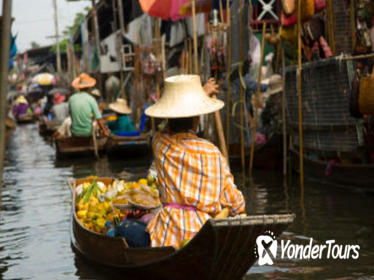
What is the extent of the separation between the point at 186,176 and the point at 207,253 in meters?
0.55

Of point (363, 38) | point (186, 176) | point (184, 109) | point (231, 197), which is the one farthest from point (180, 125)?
point (363, 38)

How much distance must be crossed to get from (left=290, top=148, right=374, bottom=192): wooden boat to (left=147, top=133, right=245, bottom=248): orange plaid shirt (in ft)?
14.1

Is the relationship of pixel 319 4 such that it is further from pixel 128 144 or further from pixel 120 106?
pixel 120 106

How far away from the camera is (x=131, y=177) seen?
1247cm

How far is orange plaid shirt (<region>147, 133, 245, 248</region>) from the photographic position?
4781 mm

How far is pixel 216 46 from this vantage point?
1201cm

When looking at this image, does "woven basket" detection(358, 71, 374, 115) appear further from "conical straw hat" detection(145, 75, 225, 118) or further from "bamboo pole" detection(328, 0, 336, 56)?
"conical straw hat" detection(145, 75, 225, 118)

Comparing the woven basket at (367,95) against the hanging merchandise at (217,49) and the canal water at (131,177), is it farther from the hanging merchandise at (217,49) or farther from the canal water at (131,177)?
the hanging merchandise at (217,49)

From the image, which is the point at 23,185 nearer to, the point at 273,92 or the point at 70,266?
the point at 273,92

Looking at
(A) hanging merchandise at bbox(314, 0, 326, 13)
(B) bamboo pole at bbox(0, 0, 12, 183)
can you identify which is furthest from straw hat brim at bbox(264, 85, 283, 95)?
(B) bamboo pole at bbox(0, 0, 12, 183)

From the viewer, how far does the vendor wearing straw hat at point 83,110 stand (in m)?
14.7

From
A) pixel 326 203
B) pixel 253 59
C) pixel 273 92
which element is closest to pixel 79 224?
Result: pixel 326 203

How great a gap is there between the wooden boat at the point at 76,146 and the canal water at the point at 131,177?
5.57 feet

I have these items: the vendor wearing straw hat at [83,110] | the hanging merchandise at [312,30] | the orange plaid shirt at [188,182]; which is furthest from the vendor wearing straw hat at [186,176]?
the vendor wearing straw hat at [83,110]
